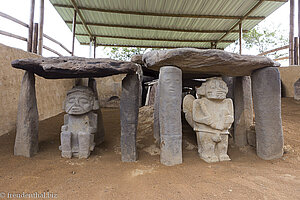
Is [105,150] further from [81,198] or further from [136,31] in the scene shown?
[136,31]

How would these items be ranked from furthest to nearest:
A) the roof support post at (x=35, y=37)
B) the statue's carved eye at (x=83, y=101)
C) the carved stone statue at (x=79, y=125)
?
the roof support post at (x=35, y=37), the statue's carved eye at (x=83, y=101), the carved stone statue at (x=79, y=125)

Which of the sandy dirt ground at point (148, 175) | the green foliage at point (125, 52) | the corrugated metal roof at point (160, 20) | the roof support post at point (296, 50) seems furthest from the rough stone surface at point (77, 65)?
the green foliage at point (125, 52)

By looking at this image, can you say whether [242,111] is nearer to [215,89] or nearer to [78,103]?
[215,89]

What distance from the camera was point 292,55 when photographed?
703 centimetres

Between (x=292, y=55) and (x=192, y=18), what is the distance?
4.01 meters

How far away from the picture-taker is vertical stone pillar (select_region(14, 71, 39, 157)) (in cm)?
337

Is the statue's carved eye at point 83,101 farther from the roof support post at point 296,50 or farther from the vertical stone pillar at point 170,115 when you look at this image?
the roof support post at point 296,50

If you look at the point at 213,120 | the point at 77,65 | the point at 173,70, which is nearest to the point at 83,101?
the point at 77,65

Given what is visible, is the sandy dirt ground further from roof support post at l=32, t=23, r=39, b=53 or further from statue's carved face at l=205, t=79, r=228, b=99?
roof support post at l=32, t=23, r=39, b=53

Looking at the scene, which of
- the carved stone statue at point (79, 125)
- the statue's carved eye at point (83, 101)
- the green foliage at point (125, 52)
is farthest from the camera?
the green foliage at point (125, 52)

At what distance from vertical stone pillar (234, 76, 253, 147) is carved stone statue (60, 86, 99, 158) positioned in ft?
10.0

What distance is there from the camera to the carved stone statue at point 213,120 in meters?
3.33

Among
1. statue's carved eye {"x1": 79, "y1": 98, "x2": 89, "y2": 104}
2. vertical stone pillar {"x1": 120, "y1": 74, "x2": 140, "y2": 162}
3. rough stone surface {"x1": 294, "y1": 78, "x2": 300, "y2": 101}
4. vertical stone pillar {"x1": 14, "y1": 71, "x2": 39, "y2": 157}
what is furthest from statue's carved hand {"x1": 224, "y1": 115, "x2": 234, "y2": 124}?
rough stone surface {"x1": 294, "y1": 78, "x2": 300, "y2": 101}

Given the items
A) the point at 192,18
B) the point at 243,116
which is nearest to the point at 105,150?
the point at 243,116
